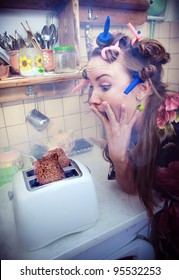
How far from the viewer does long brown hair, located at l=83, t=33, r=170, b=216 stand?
603mm

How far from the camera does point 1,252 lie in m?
0.59

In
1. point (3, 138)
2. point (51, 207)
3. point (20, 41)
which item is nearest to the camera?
point (51, 207)

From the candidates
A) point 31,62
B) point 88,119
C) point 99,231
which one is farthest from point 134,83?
point 99,231

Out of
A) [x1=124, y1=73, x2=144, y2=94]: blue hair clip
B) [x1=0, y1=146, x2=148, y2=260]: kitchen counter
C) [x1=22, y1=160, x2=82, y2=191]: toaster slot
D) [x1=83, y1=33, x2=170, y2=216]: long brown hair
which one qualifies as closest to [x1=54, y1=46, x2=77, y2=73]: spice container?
[x1=83, y1=33, x2=170, y2=216]: long brown hair

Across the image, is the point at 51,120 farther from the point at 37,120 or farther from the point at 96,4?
the point at 96,4

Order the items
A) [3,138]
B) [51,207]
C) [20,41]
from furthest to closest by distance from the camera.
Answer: [3,138], [20,41], [51,207]

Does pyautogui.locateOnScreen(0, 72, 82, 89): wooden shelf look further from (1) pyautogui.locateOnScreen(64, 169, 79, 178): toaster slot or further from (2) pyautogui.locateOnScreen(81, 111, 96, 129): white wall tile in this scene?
(1) pyautogui.locateOnScreen(64, 169, 79, 178): toaster slot

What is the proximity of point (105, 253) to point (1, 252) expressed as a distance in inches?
12.4

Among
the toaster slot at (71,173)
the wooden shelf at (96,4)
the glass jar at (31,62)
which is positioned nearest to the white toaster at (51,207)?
the toaster slot at (71,173)

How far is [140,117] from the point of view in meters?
0.66

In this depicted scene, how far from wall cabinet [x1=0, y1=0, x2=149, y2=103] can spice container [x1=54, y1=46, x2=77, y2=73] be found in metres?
0.02

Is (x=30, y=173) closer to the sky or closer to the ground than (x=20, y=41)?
closer to the ground

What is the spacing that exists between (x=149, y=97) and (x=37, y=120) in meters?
0.43
